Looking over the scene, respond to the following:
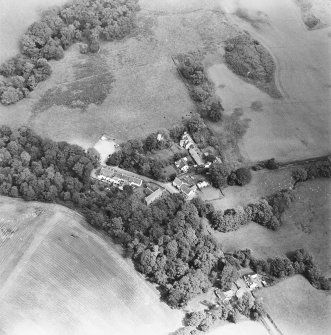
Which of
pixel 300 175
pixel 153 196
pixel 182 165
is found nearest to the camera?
pixel 153 196

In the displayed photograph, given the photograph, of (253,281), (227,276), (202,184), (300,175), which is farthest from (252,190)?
(227,276)

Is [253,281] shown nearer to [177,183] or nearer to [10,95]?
[177,183]

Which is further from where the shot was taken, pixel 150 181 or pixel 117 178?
pixel 150 181

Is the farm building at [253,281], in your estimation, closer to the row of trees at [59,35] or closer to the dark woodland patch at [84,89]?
the dark woodland patch at [84,89]

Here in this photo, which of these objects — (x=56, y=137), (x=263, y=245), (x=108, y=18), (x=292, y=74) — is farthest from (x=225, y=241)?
(x=108, y=18)

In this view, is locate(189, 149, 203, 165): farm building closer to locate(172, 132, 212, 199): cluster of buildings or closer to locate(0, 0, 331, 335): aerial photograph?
locate(172, 132, 212, 199): cluster of buildings

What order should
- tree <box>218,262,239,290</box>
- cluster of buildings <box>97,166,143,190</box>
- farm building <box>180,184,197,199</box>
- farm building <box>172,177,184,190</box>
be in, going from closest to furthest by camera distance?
1. tree <box>218,262,239,290</box>
2. farm building <box>180,184,197,199</box>
3. cluster of buildings <box>97,166,143,190</box>
4. farm building <box>172,177,184,190</box>

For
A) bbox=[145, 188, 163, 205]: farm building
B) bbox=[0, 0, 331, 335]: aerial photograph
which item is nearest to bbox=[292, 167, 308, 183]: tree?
bbox=[0, 0, 331, 335]: aerial photograph
